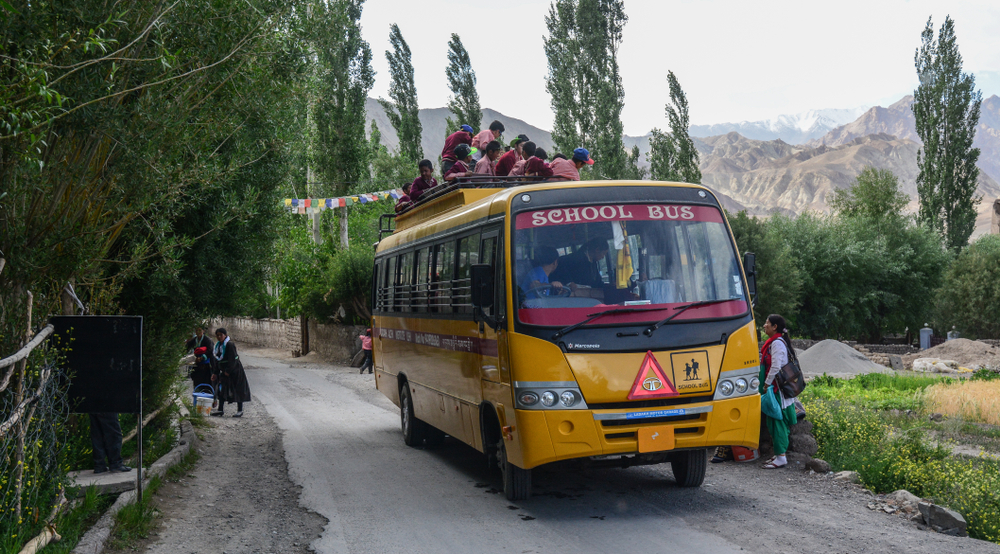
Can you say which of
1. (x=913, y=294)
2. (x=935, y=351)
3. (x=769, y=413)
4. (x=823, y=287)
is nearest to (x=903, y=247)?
(x=913, y=294)

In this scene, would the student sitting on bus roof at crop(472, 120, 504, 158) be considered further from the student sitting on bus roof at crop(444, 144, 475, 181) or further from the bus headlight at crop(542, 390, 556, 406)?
the bus headlight at crop(542, 390, 556, 406)

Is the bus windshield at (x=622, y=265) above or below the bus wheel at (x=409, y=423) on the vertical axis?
above

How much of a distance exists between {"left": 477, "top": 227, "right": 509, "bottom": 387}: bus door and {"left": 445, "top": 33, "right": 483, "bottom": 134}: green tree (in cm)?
4099

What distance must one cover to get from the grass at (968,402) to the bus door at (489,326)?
11.1m

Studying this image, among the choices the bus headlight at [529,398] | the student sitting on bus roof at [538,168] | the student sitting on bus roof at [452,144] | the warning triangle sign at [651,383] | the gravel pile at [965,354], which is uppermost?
the student sitting on bus roof at [452,144]

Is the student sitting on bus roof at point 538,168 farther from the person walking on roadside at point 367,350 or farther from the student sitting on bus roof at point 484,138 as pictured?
the person walking on roadside at point 367,350

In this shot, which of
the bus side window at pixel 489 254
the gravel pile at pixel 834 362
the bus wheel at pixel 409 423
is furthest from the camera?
the gravel pile at pixel 834 362

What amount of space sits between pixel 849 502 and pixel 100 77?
7536 millimetres

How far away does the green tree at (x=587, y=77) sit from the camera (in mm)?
41125

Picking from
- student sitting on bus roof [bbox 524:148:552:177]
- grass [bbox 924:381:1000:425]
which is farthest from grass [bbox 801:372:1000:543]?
student sitting on bus roof [bbox 524:148:552:177]

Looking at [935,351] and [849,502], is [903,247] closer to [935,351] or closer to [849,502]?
[935,351]

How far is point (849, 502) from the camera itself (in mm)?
7824

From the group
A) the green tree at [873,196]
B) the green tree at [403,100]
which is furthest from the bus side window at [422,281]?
the green tree at [873,196]

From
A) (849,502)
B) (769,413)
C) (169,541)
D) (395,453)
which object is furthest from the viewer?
(395,453)
